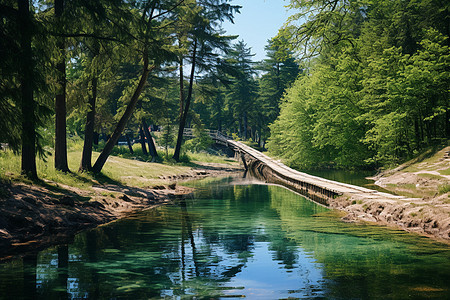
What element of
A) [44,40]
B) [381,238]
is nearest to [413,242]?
[381,238]

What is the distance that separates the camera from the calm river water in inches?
267

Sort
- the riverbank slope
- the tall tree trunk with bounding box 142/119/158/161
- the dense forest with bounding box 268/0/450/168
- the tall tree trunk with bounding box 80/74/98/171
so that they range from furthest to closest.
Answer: the tall tree trunk with bounding box 142/119/158/161
the tall tree trunk with bounding box 80/74/98/171
the dense forest with bounding box 268/0/450/168
the riverbank slope

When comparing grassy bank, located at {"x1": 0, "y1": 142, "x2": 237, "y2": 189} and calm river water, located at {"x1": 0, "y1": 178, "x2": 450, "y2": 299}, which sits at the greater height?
grassy bank, located at {"x1": 0, "y1": 142, "x2": 237, "y2": 189}

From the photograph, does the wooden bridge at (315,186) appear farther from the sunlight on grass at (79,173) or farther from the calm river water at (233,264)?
the sunlight on grass at (79,173)

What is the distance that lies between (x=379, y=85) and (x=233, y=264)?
77.5 ft

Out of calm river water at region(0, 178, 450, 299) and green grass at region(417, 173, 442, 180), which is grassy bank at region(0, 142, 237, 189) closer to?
calm river water at region(0, 178, 450, 299)

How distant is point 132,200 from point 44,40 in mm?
7870

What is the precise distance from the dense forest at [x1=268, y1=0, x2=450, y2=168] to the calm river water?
806cm

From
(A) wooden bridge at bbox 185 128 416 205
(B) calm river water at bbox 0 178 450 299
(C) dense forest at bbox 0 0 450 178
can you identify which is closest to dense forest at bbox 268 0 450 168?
(C) dense forest at bbox 0 0 450 178

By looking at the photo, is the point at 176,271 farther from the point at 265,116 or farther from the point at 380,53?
the point at 265,116

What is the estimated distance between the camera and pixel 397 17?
3109 centimetres

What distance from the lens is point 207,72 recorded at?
45031 mm

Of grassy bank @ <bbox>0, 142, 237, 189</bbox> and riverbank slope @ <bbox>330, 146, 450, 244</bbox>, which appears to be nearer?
riverbank slope @ <bbox>330, 146, 450, 244</bbox>

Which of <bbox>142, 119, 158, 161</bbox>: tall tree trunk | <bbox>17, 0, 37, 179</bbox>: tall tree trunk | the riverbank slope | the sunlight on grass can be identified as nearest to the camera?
<bbox>17, 0, 37, 179</bbox>: tall tree trunk
